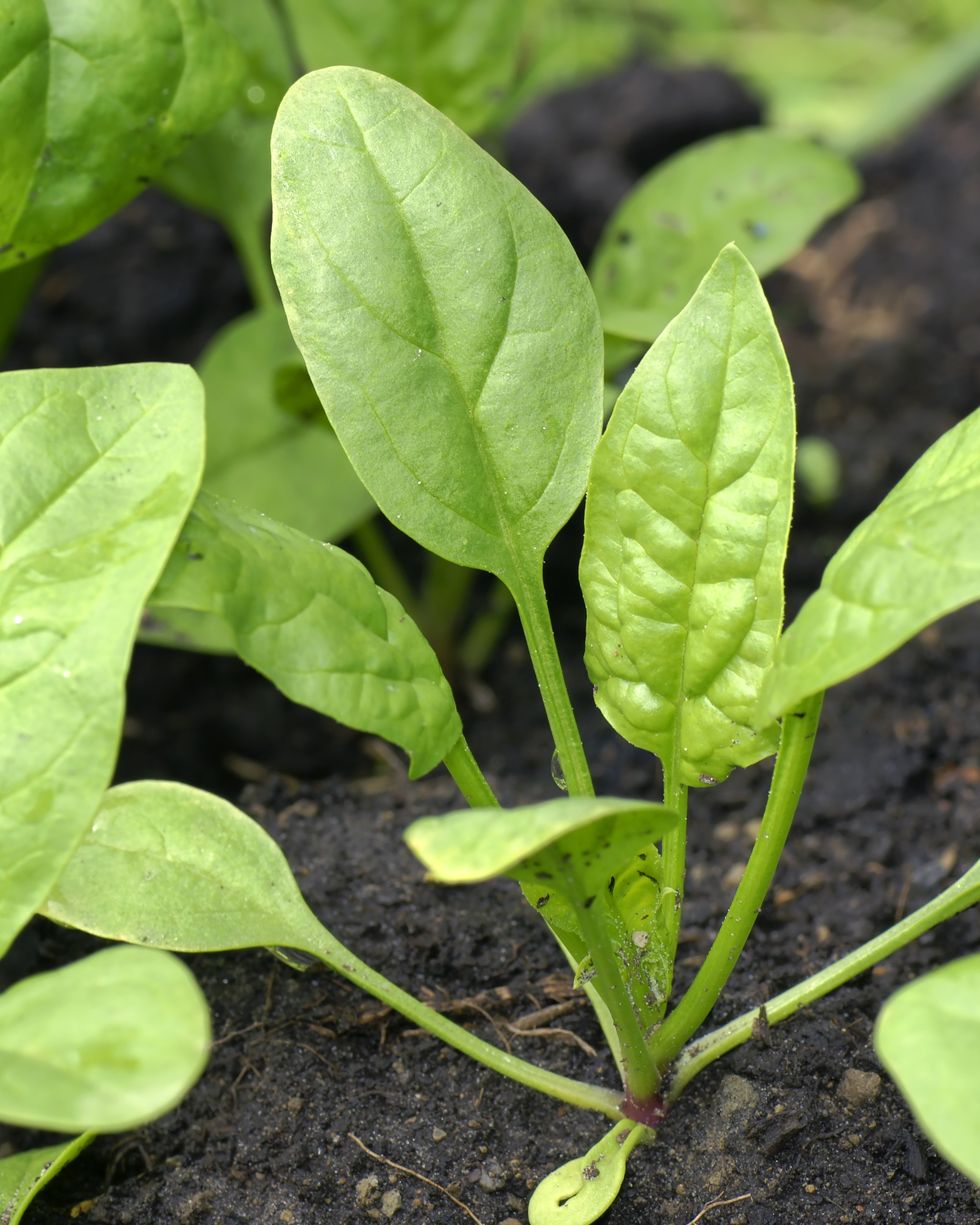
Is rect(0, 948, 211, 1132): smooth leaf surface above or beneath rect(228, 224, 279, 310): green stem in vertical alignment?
above

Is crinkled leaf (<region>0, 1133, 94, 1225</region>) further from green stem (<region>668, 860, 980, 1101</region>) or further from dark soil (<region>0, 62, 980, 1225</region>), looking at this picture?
green stem (<region>668, 860, 980, 1101</region>)

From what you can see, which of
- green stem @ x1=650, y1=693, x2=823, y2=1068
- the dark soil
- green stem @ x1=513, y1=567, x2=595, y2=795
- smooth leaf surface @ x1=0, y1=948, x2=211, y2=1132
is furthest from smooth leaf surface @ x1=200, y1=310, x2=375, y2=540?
smooth leaf surface @ x1=0, y1=948, x2=211, y2=1132

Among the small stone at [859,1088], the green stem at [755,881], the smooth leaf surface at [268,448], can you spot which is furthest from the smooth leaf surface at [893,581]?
the smooth leaf surface at [268,448]

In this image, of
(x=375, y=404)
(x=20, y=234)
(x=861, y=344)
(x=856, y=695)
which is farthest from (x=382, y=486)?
(x=861, y=344)

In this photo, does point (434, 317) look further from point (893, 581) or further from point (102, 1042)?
point (102, 1042)

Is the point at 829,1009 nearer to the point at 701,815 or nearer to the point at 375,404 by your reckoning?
the point at 701,815

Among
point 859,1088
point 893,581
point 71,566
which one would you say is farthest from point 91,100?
point 859,1088

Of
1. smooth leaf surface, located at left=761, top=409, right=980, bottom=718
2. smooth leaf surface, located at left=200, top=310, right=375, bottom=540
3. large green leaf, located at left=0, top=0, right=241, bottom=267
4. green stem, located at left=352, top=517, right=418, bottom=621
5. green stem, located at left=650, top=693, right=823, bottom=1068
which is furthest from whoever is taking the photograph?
green stem, located at left=352, top=517, right=418, bottom=621
